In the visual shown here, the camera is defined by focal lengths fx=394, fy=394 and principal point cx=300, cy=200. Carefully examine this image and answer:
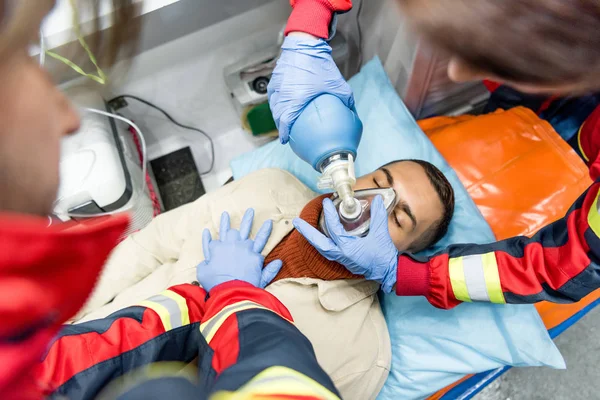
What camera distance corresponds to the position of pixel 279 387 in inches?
17.1

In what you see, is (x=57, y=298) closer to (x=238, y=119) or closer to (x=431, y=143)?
(x=431, y=143)

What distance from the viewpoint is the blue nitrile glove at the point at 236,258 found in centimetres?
105

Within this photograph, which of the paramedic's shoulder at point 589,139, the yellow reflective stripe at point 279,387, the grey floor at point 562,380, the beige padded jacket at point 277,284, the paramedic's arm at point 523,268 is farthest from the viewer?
the grey floor at point 562,380

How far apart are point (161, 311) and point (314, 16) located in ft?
2.55

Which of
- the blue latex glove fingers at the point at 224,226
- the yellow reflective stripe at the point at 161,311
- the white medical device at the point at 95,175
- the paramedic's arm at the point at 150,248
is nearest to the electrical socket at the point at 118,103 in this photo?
the white medical device at the point at 95,175

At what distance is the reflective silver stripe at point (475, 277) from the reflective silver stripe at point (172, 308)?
0.67 metres

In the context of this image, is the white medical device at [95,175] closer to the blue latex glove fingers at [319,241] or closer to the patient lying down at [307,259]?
the patient lying down at [307,259]

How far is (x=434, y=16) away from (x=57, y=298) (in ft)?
1.61

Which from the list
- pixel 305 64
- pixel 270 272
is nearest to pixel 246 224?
pixel 270 272

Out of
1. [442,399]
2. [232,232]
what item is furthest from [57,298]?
[442,399]

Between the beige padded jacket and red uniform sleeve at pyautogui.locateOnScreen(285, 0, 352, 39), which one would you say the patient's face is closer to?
the beige padded jacket

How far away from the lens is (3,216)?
26cm

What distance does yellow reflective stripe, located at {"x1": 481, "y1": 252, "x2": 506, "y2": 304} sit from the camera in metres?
0.91

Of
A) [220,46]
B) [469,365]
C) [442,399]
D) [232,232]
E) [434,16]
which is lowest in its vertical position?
[442,399]
